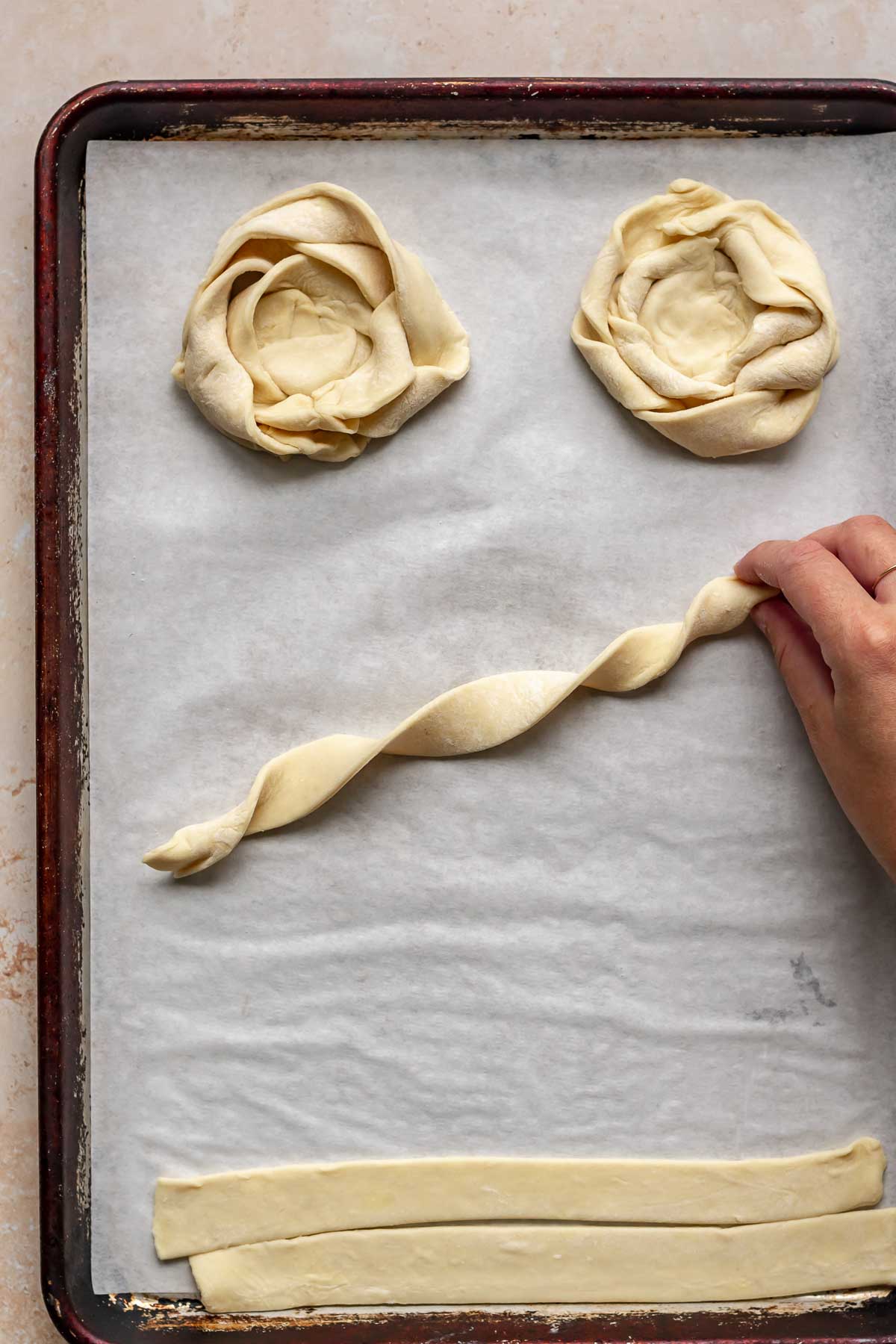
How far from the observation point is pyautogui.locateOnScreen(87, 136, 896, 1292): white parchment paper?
2.86 ft

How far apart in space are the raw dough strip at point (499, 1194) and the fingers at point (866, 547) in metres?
0.49

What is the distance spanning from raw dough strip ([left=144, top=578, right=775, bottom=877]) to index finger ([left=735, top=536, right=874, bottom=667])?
0.12ft

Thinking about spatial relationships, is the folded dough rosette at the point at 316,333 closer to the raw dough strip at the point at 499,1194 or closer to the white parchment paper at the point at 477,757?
the white parchment paper at the point at 477,757

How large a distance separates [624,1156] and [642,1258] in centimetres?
8

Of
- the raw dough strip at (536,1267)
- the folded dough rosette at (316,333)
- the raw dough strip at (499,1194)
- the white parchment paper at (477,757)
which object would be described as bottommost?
the raw dough strip at (536,1267)

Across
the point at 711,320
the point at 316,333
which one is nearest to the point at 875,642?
the point at 711,320

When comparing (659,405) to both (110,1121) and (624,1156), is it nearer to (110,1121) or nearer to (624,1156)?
(624,1156)

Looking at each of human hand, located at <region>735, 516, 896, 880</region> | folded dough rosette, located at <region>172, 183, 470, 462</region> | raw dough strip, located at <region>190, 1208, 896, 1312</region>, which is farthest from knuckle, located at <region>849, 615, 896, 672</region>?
raw dough strip, located at <region>190, 1208, 896, 1312</region>

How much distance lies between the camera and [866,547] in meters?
0.80

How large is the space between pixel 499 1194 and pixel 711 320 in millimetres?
782

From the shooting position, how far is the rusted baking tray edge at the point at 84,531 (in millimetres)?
836

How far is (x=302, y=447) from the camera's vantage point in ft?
2.81

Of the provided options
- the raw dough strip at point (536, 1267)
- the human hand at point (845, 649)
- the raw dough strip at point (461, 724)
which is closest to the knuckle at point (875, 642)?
the human hand at point (845, 649)

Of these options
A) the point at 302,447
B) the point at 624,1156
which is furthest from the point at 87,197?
the point at 624,1156
